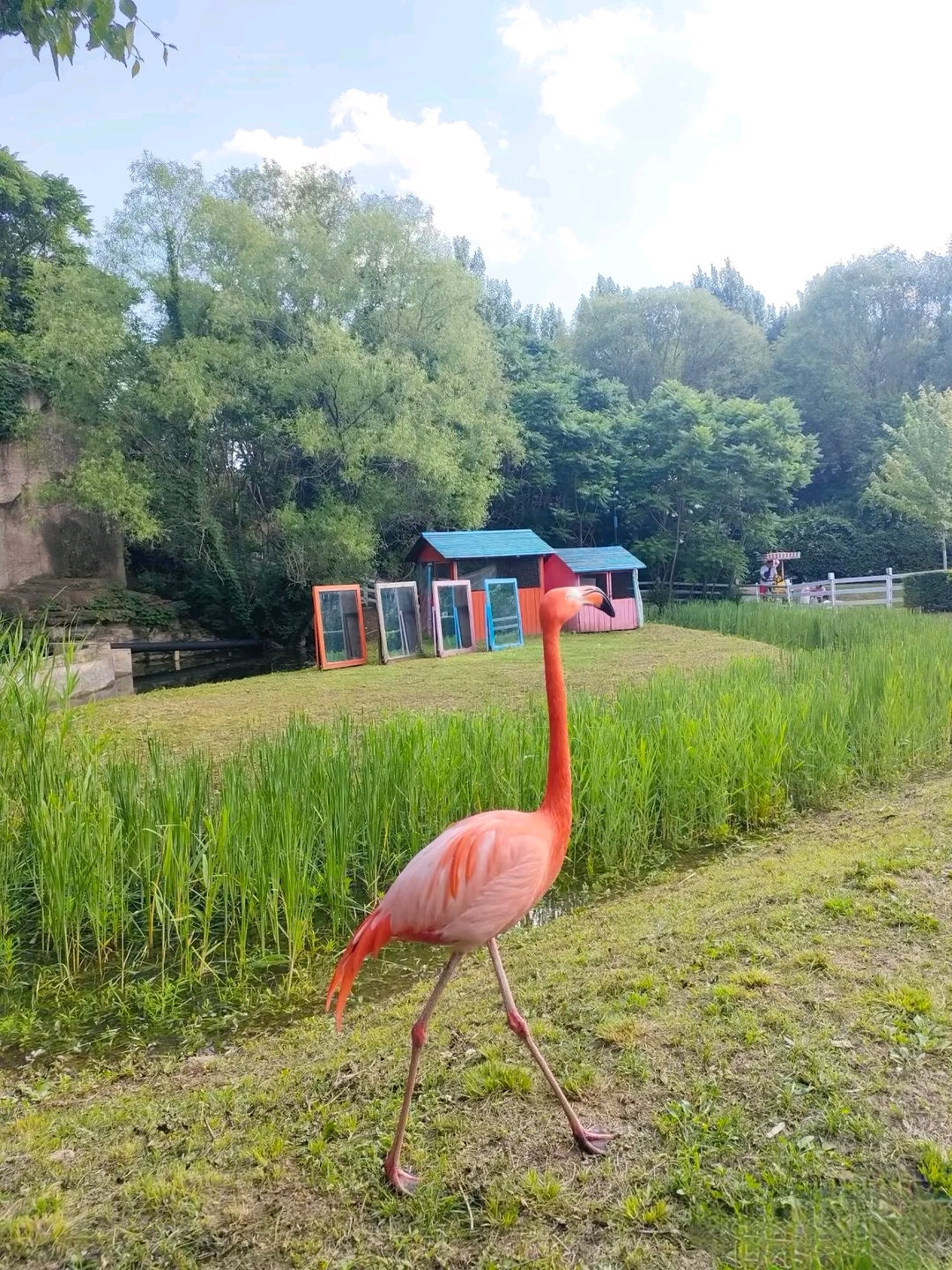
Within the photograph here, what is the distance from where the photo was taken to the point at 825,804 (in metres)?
4.79

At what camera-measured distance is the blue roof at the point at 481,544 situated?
47.7 ft

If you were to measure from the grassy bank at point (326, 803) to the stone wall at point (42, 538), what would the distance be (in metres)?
14.2

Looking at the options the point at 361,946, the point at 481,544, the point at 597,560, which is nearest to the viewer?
the point at 361,946

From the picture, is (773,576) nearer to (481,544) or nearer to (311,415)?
(481,544)

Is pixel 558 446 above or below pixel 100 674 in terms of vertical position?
above

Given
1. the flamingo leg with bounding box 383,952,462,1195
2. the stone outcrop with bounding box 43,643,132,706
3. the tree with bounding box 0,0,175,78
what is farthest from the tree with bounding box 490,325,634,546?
the flamingo leg with bounding box 383,952,462,1195

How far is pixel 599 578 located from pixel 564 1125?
15.5m

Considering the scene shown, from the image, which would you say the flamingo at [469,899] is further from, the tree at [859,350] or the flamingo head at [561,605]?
the tree at [859,350]

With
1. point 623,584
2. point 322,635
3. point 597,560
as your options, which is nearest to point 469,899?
point 322,635

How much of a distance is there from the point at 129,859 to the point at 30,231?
60.2ft

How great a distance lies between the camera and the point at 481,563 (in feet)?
50.0

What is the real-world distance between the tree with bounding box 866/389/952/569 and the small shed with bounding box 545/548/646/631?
29.9 feet

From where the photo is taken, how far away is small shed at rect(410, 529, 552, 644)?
47.3 ft

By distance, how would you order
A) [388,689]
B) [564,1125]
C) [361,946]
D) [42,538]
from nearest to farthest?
[361,946], [564,1125], [388,689], [42,538]
